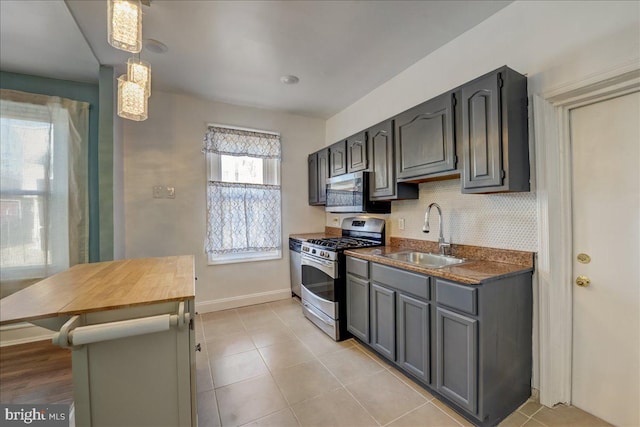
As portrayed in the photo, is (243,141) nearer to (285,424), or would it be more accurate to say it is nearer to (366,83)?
(366,83)

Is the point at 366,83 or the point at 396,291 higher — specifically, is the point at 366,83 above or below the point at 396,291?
above

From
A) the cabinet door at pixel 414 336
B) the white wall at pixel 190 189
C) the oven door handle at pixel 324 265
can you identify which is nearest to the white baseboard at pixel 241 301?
the white wall at pixel 190 189

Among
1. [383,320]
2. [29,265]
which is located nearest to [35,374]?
[29,265]

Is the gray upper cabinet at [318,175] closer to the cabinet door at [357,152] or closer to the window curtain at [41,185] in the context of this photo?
the cabinet door at [357,152]

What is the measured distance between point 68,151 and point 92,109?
560 millimetres

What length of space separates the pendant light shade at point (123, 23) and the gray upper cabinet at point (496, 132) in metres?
1.99

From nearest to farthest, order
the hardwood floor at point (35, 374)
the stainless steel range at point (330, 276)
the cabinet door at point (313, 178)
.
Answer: the hardwood floor at point (35, 374), the stainless steel range at point (330, 276), the cabinet door at point (313, 178)

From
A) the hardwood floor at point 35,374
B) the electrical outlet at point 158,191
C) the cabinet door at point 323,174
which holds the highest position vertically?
the cabinet door at point 323,174

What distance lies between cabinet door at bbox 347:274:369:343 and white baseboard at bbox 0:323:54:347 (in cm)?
322

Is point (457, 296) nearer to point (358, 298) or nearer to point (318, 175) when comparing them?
point (358, 298)

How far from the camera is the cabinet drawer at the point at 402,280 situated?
1.75 metres

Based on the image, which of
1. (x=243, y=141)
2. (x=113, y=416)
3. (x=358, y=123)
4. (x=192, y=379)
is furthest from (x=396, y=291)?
(x=243, y=141)

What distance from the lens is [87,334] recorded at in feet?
3.20

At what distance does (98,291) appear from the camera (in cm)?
123
